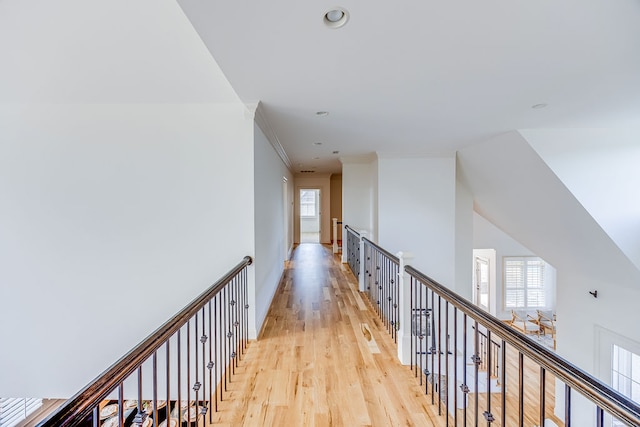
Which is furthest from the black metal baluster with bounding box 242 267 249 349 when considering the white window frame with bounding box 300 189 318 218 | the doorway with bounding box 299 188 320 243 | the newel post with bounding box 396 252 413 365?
the white window frame with bounding box 300 189 318 218

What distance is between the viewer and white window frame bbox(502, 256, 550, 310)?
344 inches

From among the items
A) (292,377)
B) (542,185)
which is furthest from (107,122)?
(542,185)

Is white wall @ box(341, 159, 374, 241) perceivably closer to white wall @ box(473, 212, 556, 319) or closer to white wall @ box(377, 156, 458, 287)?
white wall @ box(377, 156, 458, 287)

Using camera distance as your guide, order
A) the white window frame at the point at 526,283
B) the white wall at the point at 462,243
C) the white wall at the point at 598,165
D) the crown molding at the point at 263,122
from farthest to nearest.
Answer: the white window frame at the point at 526,283
the white wall at the point at 462,243
the white wall at the point at 598,165
the crown molding at the point at 263,122

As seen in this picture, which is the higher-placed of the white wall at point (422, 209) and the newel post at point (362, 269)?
the white wall at point (422, 209)

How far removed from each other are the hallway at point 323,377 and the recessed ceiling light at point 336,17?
2312 millimetres

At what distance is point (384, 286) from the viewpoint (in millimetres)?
3381

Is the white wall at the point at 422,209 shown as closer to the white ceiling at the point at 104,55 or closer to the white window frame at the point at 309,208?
the white ceiling at the point at 104,55

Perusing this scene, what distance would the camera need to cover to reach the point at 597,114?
296 centimetres

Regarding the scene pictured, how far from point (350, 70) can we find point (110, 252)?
2737 mm

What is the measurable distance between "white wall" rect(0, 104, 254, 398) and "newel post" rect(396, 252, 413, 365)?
1.48 metres

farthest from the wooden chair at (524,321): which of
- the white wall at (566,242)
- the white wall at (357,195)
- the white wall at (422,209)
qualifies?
the white wall at (357,195)

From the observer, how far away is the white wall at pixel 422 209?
5254 millimetres

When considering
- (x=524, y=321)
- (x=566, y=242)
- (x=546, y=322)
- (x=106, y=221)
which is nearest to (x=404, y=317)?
(x=106, y=221)
